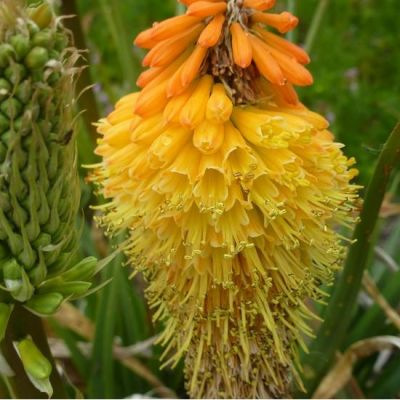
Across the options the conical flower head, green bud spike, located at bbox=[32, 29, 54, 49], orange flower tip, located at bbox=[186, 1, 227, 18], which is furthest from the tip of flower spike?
green bud spike, located at bbox=[32, 29, 54, 49]

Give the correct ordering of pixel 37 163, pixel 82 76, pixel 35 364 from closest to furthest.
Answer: pixel 37 163 → pixel 35 364 → pixel 82 76

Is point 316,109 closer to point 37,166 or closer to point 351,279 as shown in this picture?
point 351,279

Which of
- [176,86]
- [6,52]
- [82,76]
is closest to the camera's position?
[6,52]

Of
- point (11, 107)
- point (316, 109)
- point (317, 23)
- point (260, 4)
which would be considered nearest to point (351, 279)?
point (260, 4)

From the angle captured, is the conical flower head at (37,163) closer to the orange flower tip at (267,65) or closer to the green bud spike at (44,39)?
the green bud spike at (44,39)

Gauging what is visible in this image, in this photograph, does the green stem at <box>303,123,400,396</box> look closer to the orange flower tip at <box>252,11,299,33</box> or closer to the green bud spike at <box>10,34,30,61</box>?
the orange flower tip at <box>252,11,299,33</box>

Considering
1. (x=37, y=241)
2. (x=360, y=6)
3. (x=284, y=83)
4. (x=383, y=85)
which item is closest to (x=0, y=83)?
(x=37, y=241)
